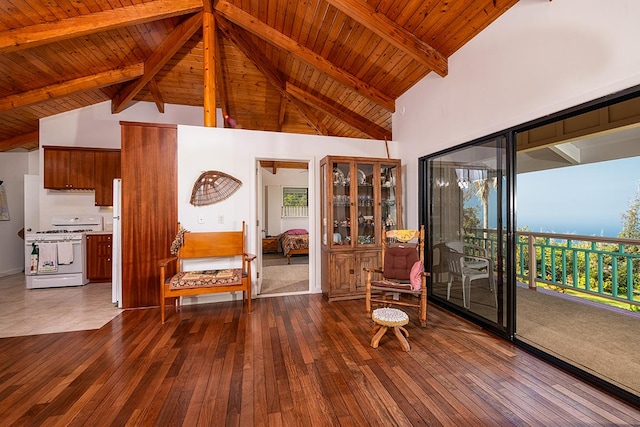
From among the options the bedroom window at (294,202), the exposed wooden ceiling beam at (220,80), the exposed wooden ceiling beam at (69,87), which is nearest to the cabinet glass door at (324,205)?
the exposed wooden ceiling beam at (220,80)

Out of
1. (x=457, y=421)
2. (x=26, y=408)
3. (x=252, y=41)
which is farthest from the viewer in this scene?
(x=252, y=41)

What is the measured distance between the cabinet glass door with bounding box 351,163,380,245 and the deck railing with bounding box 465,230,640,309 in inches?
52.0

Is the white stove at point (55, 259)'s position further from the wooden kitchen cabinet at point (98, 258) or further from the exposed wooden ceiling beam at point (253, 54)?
the exposed wooden ceiling beam at point (253, 54)

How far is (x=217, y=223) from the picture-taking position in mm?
3812

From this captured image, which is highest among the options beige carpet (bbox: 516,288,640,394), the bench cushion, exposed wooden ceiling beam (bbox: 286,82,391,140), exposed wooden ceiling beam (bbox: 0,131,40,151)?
exposed wooden ceiling beam (bbox: 286,82,391,140)

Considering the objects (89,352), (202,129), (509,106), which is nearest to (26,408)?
(89,352)

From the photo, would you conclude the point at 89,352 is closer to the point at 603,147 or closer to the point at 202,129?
the point at 202,129

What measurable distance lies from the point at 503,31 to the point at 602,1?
823 mm

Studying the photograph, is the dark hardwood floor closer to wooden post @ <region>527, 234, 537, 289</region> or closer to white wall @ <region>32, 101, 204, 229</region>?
wooden post @ <region>527, 234, 537, 289</region>

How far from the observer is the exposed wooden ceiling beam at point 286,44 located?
366 centimetres

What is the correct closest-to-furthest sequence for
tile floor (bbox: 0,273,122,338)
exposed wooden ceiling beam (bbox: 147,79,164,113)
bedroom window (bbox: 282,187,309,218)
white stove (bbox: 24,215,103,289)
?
tile floor (bbox: 0,273,122,338) → white stove (bbox: 24,215,103,289) → exposed wooden ceiling beam (bbox: 147,79,164,113) → bedroom window (bbox: 282,187,309,218)

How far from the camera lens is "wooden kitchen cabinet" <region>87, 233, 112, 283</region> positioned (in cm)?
489

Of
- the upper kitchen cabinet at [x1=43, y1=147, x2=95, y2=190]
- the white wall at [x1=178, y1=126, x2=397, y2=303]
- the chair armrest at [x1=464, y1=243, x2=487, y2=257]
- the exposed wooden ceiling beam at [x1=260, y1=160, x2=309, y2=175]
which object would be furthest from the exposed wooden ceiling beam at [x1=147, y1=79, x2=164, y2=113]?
the chair armrest at [x1=464, y1=243, x2=487, y2=257]

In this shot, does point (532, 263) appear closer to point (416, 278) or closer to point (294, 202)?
point (416, 278)
